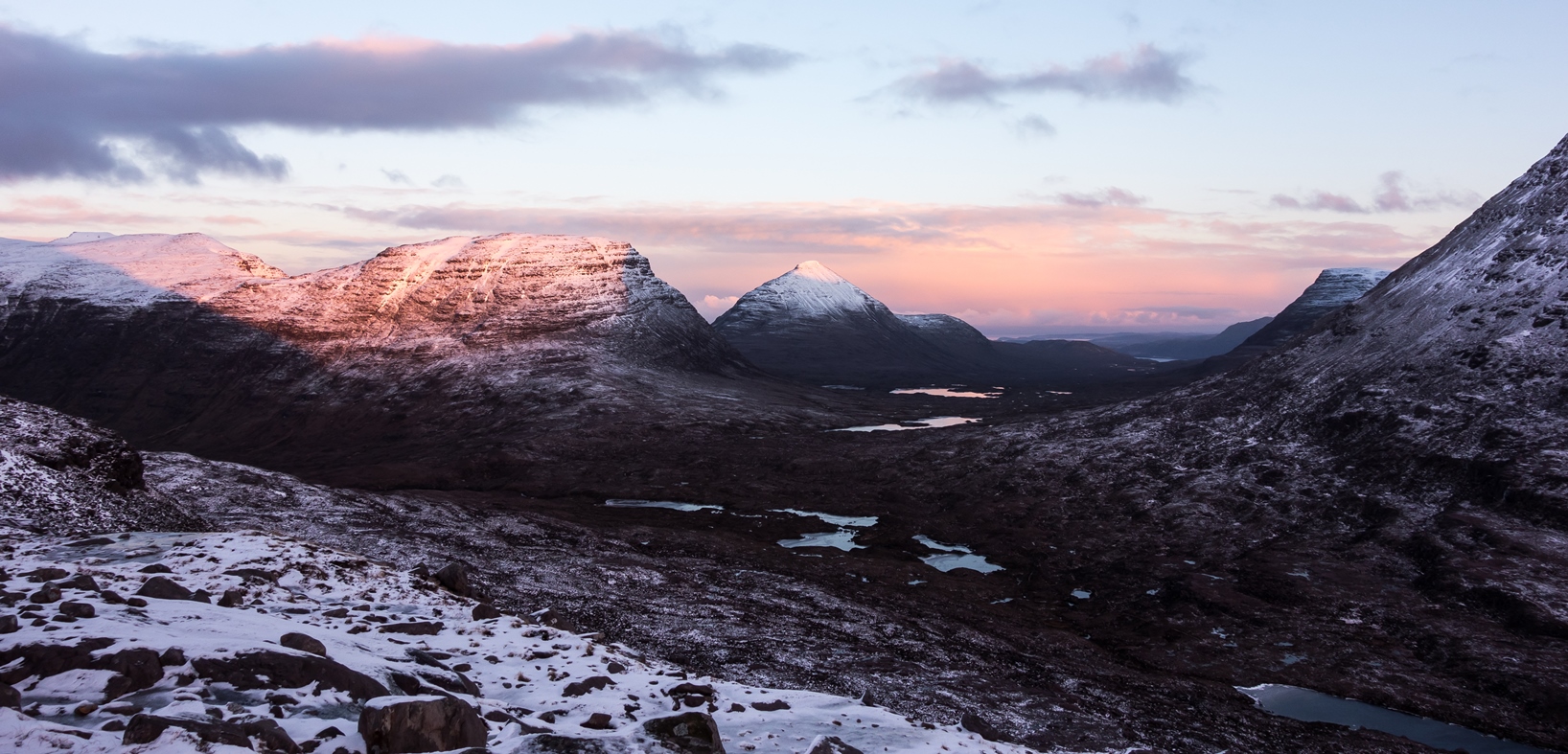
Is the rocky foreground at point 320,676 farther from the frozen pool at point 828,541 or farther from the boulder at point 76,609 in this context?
the frozen pool at point 828,541

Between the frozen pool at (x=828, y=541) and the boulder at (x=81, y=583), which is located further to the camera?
the frozen pool at (x=828, y=541)

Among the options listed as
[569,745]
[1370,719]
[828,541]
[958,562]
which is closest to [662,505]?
[828,541]

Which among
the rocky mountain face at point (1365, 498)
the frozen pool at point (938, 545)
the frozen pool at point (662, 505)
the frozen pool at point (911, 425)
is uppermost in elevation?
the rocky mountain face at point (1365, 498)

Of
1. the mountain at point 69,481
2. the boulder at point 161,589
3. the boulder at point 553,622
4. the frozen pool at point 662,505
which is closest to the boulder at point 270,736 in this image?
the boulder at point 161,589

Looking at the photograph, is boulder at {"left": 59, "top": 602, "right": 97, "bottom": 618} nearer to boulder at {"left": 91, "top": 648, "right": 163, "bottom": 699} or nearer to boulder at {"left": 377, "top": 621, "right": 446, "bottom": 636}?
boulder at {"left": 91, "top": 648, "right": 163, "bottom": 699}

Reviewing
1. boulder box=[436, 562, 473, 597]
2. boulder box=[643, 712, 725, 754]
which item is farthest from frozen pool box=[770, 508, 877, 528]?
boulder box=[643, 712, 725, 754]

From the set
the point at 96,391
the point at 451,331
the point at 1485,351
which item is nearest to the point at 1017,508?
the point at 1485,351

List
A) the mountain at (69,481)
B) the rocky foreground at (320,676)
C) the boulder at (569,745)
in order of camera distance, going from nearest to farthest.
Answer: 1. the rocky foreground at (320,676)
2. the boulder at (569,745)
3. the mountain at (69,481)
